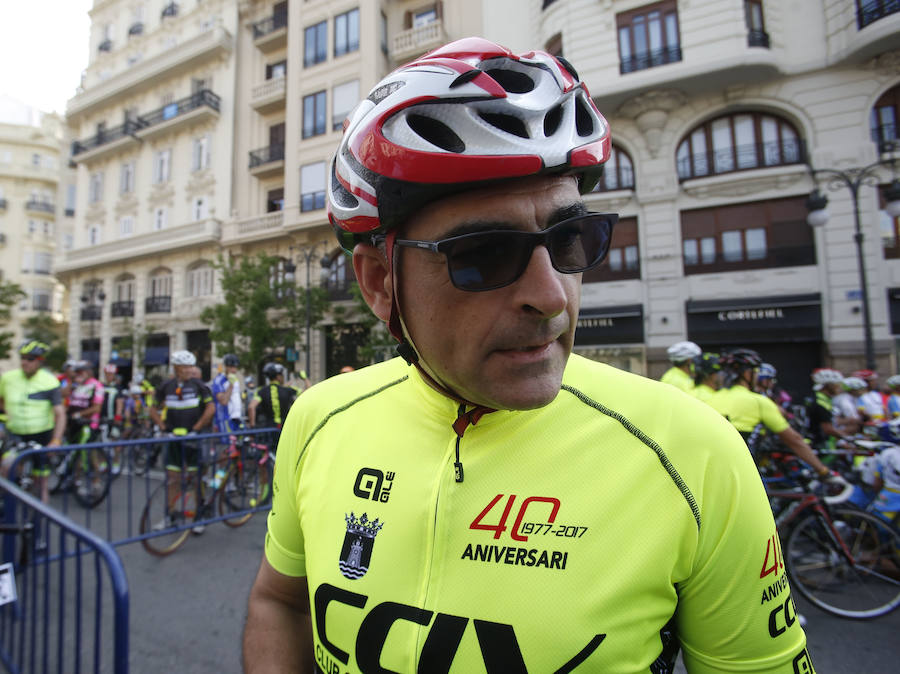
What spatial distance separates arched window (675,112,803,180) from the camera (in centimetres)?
1560

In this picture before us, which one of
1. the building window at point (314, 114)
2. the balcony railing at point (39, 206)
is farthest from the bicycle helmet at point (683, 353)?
the balcony railing at point (39, 206)

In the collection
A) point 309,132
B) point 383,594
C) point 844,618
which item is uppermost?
point 309,132

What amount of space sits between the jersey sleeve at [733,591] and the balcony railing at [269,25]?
28869 mm

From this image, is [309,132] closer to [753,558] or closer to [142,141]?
[142,141]

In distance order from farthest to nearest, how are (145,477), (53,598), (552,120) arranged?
1. (145,477)
2. (53,598)
3. (552,120)

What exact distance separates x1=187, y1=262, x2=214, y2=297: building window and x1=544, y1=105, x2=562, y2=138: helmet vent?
25.6m

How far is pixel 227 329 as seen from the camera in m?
19.0

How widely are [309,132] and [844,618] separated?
2334 centimetres

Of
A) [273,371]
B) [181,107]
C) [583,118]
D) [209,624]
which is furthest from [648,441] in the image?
[181,107]

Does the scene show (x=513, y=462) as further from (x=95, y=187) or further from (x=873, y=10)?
(x=95, y=187)

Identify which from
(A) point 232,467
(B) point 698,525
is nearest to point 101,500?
(A) point 232,467

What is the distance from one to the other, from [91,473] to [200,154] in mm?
23205

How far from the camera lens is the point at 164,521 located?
511 cm

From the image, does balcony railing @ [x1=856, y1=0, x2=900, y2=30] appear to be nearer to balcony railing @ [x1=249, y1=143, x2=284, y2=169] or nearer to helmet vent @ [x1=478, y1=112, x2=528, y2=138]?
helmet vent @ [x1=478, y1=112, x2=528, y2=138]
